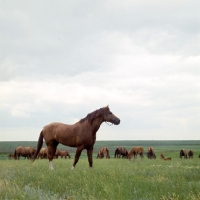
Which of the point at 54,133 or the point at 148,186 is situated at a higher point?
the point at 54,133

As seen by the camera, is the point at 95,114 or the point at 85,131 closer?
the point at 85,131

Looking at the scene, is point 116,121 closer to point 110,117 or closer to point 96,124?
point 110,117

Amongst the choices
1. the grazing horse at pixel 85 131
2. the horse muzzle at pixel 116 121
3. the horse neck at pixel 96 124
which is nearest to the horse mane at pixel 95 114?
the grazing horse at pixel 85 131

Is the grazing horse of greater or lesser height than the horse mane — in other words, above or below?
below

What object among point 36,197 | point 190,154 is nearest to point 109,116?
point 36,197

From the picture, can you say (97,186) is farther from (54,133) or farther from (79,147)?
(54,133)

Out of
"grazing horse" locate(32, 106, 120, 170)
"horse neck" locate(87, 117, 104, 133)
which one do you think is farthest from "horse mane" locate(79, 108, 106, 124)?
"horse neck" locate(87, 117, 104, 133)

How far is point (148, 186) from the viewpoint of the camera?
19.2 ft

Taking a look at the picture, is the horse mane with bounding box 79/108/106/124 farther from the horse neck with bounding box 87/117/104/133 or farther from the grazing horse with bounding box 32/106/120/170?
the horse neck with bounding box 87/117/104/133

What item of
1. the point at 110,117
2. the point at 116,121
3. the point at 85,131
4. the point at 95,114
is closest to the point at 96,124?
the point at 95,114

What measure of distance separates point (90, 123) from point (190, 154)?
48.7 metres

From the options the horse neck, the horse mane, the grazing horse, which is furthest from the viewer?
the horse mane

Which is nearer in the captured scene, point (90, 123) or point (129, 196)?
point (129, 196)

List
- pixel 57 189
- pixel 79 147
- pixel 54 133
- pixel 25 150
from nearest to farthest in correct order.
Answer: pixel 57 189 < pixel 79 147 < pixel 54 133 < pixel 25 150
